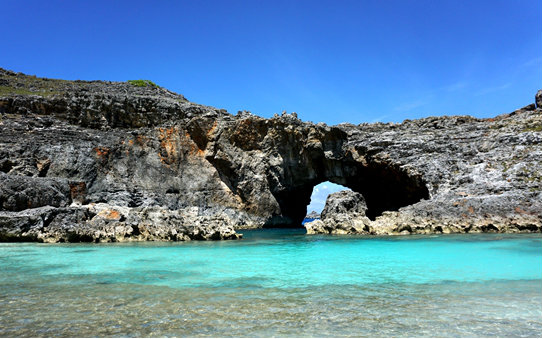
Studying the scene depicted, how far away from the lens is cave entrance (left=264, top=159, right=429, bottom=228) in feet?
134

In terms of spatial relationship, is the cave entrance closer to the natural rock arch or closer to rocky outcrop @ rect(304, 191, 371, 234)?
the natural rock arch

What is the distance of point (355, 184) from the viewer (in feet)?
162

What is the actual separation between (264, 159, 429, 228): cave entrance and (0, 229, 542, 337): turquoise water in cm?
2691

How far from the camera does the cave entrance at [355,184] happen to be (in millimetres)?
40812

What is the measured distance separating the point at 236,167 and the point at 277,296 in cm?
3822

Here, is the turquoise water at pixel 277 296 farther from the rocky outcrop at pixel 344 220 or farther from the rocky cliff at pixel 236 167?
the rocky outcrop at pixel 344 220

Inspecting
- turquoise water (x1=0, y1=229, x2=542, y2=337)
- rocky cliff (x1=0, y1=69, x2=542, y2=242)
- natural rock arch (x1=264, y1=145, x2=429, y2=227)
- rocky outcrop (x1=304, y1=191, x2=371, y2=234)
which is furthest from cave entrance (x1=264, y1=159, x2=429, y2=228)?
turquoise water (x1=0, y1=229, x2=542, y2=337)

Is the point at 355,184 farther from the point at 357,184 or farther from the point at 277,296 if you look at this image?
the point at 277,296

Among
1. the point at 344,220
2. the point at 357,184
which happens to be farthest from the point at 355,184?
the point at 344,220

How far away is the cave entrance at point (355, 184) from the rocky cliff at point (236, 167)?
0.60 feet

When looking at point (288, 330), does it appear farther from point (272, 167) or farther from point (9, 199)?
point (272, 167)

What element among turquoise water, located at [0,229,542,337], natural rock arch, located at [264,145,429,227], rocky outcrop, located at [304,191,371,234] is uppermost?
natural rock arch, located at [264,145,429,227]

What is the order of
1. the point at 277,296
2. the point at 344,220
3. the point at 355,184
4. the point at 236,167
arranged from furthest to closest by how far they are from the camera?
1. the point at 355,184
2. the point at 236,167
3. the point at 344,220
4. the point at 277,296

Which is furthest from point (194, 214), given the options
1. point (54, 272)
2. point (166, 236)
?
point (54, 272)
